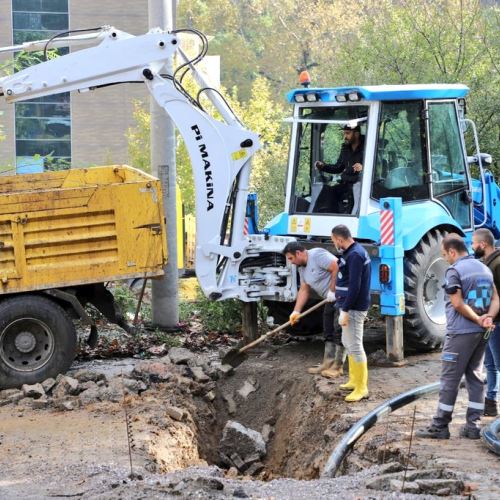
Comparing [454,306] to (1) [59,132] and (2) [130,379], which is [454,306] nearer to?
(2) [130,379]

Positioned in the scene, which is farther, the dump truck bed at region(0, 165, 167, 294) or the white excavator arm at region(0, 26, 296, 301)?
the white excavator arm at region(0, 26, 296, 301)

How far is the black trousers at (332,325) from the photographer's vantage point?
36.8 feet

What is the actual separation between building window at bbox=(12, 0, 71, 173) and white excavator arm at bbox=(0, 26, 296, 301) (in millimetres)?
32585

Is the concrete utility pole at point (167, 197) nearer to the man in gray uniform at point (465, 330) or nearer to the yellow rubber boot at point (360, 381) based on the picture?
the yellow rubber boot at point (360, 381)

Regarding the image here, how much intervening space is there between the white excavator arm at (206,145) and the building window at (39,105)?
32.6 meters

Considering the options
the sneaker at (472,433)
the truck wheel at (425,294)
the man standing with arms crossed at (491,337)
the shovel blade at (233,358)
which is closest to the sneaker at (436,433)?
the sneaker at (472,433)

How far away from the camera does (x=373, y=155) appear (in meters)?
11.9

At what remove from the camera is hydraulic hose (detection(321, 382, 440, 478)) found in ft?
28.3

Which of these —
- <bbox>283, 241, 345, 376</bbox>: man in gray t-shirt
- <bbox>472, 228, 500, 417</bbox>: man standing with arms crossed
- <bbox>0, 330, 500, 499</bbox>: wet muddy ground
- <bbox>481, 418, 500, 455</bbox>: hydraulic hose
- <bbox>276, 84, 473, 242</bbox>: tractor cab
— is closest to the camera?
<bbox>0, 330, 500, 499</bbox>: wet muddy ground

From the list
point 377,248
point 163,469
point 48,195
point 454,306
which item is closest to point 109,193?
point 48,195

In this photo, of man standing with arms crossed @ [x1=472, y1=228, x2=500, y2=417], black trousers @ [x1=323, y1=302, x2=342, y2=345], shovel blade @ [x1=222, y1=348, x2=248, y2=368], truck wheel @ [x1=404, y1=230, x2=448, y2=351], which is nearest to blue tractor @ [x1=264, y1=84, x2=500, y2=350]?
truck wheel @ [x1=404, y1=230, x2=448, y2=351]

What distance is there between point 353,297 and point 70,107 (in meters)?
36.4

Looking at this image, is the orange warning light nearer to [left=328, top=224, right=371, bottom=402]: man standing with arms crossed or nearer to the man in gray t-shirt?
the man in gray t-shirt

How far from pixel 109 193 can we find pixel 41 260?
3.53 feet
